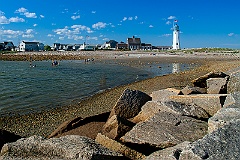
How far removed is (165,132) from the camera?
4.54m

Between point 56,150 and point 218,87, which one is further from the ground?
point 218,87

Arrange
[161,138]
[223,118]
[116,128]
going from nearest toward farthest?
[223,118] < [161,138] < [116,128]

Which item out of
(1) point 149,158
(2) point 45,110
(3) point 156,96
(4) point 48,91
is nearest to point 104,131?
(1) point 149,158

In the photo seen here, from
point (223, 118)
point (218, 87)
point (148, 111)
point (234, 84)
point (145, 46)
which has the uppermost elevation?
point (145, 46)

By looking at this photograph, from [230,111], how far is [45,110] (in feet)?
29.1

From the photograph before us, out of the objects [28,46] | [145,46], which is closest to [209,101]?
[145,46]

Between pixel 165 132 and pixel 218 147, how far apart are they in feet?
5.12

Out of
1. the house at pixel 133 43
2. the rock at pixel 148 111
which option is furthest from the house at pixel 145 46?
the rock at pixel 148 111

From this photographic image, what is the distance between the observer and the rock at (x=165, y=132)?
4.35 meters

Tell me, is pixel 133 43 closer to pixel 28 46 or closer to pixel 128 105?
pixel 28 46

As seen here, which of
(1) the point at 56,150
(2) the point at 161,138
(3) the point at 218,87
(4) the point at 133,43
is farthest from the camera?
(4) the point at 133,43

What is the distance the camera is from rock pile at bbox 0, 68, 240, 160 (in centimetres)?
316

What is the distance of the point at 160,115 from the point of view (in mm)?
5305

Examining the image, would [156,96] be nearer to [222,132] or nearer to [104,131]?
[104,131]
